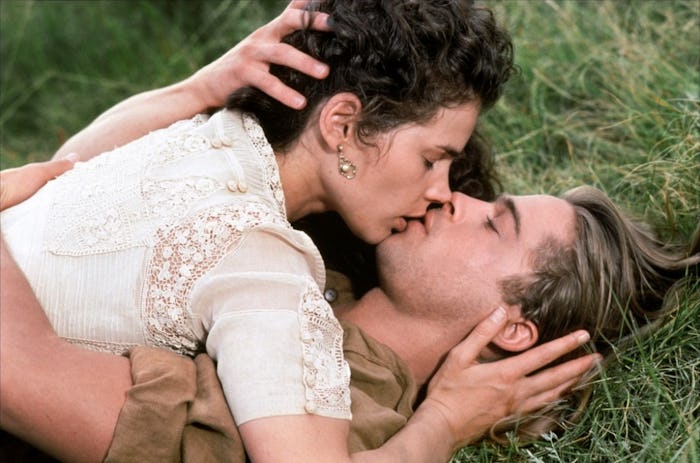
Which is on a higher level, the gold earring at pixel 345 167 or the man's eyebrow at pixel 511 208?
the gold earring at pixel 345 167

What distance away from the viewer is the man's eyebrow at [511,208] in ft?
10.8

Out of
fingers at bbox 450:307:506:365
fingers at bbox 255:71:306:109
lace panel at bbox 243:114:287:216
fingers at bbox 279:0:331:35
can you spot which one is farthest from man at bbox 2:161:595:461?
fingers at bbox 279:0:331:35

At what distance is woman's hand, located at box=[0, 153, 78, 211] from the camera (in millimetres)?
3160

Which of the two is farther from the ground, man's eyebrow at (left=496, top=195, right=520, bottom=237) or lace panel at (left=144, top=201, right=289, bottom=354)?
lace panel at (left=144, top=201, right=289, bottom=354)

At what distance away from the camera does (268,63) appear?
3.24 metres

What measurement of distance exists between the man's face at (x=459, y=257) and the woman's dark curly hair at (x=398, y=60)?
0.41m

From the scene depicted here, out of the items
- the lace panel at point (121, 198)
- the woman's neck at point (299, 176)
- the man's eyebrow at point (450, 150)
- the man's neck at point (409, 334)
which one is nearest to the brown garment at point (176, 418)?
the lace panel at point (121, 198)

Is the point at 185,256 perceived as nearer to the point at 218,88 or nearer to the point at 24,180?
the point at 24,180

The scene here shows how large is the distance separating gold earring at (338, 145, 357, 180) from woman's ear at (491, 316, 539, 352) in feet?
2.41

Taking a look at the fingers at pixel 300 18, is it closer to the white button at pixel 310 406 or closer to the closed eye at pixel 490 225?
the closed eye at pixel 490 225

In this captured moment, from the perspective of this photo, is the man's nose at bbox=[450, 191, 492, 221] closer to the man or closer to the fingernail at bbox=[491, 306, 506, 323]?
the man

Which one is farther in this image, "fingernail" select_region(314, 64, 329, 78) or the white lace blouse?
"fingernail" select_region(314, 64, 329, 78)

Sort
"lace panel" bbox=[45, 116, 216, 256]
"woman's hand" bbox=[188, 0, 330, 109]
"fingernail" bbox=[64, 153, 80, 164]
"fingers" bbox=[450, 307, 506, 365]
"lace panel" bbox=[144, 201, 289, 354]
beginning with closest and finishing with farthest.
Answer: "lace panel" bbox=[144, 201, 289, 354] → "lace panel" bbox=[45, 116, 216, 256] → "woman's hand" bbox=[188, 0, 330, 109] → "fingers" bbox=[450, 307, 506, 365] → "fingernail" bbox=[64, 153, 80, 164]

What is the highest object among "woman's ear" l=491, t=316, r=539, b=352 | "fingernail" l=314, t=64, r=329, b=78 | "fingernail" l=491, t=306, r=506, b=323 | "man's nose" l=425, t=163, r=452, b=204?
"fingernail" l=314, t=64, r=329, b=78
